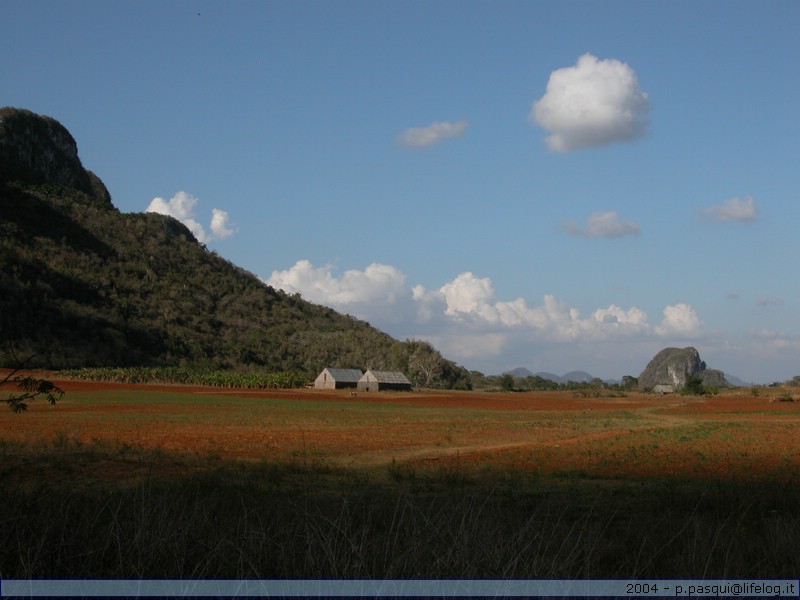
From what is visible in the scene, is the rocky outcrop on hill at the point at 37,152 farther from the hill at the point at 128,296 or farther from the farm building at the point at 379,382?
the farm building at the point at 379,382

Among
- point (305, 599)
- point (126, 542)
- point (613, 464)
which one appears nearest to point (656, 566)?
point (305, 599)

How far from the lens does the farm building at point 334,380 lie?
11544cm

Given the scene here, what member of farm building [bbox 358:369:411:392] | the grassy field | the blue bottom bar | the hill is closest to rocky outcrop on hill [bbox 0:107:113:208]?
the hill

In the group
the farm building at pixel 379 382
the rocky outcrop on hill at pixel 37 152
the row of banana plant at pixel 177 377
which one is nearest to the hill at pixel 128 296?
the rocky outcrop on hill at pixel 37 152

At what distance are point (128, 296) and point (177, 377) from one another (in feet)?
135

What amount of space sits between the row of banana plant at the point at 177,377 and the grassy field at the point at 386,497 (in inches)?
1901

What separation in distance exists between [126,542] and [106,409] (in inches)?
1703

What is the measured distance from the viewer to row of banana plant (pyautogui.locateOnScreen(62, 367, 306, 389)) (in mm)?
93750

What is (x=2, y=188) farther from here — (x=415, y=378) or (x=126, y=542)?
(x=126, y=542)

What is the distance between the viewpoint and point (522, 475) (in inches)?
773

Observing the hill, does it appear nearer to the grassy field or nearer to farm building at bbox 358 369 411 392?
farm building at bbox 358 369 411 392

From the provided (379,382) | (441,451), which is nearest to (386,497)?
(441,451)

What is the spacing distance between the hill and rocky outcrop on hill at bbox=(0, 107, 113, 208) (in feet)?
1.01

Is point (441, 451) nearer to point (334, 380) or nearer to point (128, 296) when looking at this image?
point (334, 380)
